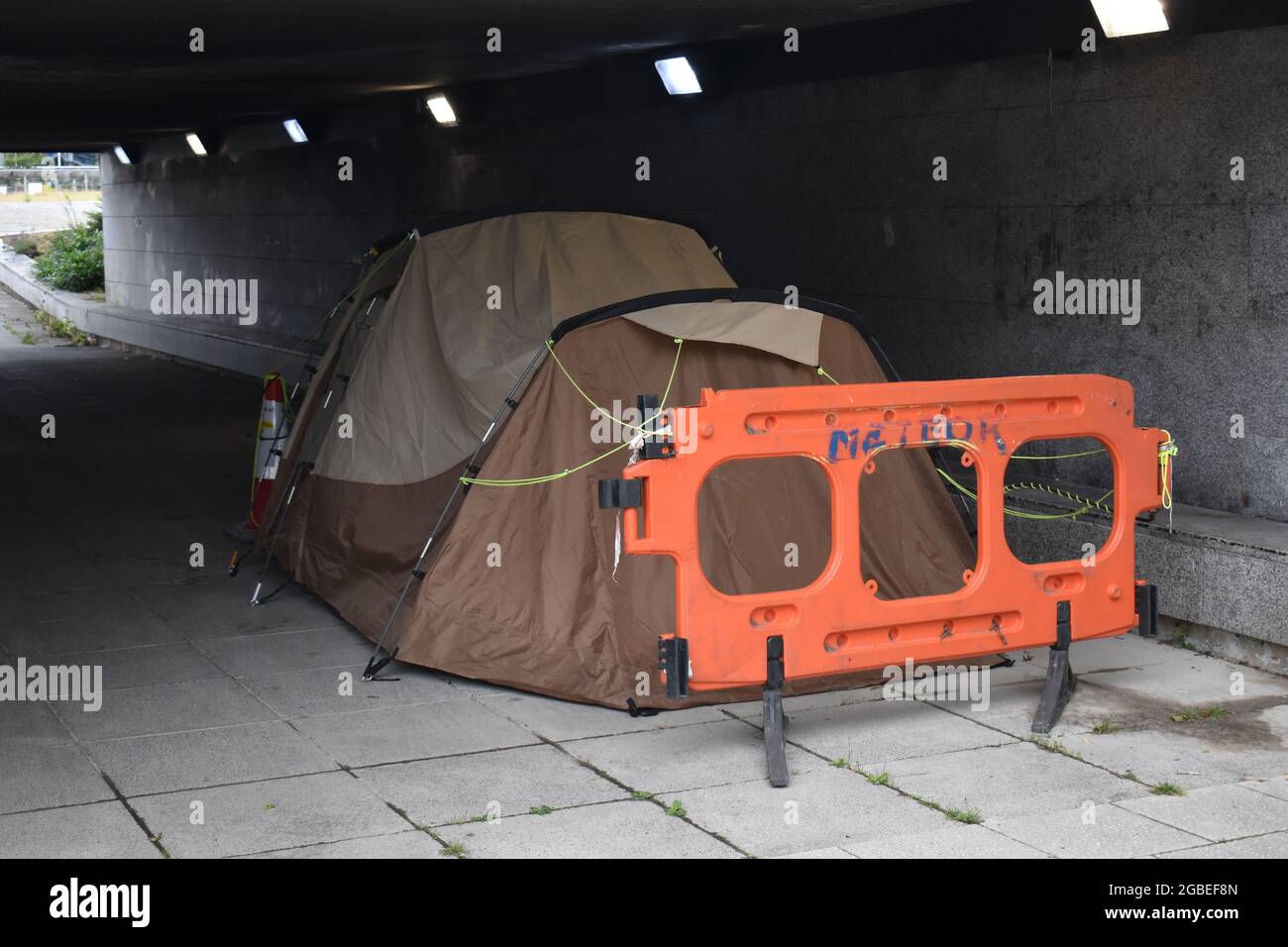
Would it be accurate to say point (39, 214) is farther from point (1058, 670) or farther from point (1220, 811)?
point (1220, 811)

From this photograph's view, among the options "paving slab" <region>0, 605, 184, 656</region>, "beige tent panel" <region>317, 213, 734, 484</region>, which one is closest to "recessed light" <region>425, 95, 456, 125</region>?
"beige tent panel" <region>317, 213, 734, 484</region>

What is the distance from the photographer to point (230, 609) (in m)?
8.07

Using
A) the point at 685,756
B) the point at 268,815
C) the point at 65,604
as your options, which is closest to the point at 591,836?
the point at 685,756

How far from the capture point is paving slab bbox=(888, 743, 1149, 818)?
526 centimetres

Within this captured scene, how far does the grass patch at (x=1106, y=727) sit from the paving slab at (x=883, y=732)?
0.37 meters

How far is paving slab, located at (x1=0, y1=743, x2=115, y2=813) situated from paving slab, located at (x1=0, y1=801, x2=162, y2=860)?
0.10m

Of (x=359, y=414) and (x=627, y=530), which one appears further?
(x=359, y=414)

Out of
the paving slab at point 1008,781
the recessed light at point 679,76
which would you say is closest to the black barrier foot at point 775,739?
the paving slab at point 1008,781

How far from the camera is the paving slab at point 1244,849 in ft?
15.6

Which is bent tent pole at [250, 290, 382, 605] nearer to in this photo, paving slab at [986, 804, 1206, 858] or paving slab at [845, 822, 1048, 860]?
paving slab at [845, 822, 1048, 860]

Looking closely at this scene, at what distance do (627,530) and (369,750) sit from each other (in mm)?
1369

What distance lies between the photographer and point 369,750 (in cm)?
583

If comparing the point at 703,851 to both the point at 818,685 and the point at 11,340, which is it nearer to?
the point at 818,685
